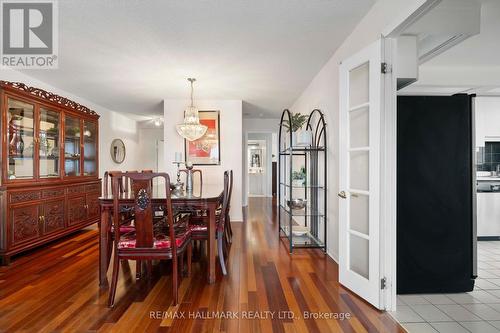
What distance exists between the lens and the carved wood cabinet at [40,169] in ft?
9.96

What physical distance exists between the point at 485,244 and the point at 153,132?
25.9ft

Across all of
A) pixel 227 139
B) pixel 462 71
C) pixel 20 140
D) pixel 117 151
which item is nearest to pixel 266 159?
pixel 227 139

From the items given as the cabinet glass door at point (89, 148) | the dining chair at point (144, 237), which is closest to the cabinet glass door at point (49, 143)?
the cabinet glass door at point (89, 148)

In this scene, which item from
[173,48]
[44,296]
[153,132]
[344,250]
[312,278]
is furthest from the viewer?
[153,132]

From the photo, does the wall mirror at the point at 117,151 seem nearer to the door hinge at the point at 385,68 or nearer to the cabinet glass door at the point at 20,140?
the cabinet glass door at the point at 20,140

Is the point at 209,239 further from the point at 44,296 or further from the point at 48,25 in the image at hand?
the point at 48,25

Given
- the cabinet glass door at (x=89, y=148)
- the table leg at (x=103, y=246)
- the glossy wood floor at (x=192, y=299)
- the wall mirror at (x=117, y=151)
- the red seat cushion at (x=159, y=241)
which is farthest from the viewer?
the wall mirror at (x=117, y=151)

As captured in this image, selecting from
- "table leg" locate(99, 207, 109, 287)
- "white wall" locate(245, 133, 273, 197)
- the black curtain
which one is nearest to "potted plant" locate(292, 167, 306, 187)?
the black curtain

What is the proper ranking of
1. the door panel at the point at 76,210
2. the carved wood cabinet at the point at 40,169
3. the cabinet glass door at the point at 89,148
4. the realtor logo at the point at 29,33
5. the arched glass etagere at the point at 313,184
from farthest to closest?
1. the cabinet glass door at the point at 89,148
2. the door panel at the point at 76,210
3. the arched glass etagere at the point at 313,184
4. the carved wood cabinet at the point at 40,169
5. the realtor logo at the point at 29,33

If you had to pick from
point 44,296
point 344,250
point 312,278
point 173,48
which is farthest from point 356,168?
point 44,296

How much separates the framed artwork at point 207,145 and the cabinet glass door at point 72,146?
6.11 feet

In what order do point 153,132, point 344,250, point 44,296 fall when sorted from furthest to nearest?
point 153,132 → point 344,250 → point 44,296

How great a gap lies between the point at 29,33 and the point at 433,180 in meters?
4.09

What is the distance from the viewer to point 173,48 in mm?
2916
